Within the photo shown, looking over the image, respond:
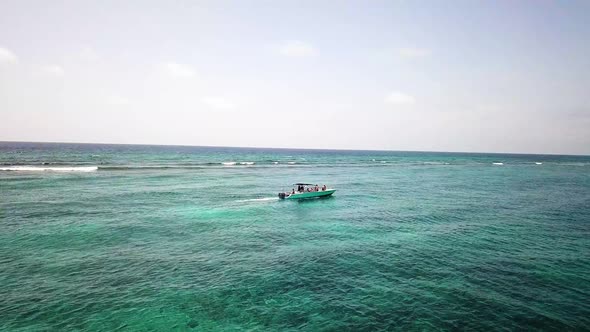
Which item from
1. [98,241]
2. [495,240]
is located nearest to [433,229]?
[495,240]

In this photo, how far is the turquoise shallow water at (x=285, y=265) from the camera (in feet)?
57.0

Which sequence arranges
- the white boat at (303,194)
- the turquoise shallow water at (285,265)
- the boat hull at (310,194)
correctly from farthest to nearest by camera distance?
the boat hull at (310,194)
the white boat at (303,194)
the turquoise shallow water at (285,265)

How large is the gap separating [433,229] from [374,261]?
12.6 m

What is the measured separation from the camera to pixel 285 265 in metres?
24.3

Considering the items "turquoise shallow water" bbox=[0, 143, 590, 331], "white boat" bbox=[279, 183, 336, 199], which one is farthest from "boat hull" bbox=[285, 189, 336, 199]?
"turquoise shallow water" bbox=[0, 143, 590, 331]

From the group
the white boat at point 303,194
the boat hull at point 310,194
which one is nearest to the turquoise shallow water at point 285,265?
the white boat at point 303,194

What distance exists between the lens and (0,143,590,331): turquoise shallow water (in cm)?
1738

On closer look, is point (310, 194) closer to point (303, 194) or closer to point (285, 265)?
point (303, 194)

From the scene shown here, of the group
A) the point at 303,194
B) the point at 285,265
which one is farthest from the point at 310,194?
the point at 285,265

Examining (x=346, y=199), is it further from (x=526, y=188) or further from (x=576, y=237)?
(x=526, y=188)

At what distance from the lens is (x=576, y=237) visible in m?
32.3

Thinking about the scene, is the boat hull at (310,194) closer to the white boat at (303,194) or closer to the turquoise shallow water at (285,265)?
the white boat at (303,194)

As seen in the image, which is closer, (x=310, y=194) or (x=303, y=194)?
(x=303, y=194)

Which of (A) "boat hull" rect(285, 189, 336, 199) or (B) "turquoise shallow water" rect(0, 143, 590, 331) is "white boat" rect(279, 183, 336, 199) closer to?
(A) "boat hull" rect(285, 189, 336, 199)
